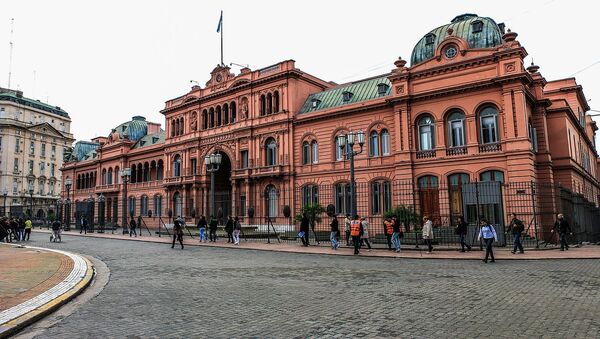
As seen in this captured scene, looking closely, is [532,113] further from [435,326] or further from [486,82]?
[435,326]

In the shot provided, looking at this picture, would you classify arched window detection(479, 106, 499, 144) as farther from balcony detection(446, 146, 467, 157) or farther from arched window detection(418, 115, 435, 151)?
arched window detection(418, 115, 435, 151)

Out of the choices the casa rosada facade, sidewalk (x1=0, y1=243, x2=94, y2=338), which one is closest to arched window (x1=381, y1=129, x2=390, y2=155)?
the casa rosada facade

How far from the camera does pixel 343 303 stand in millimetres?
8422

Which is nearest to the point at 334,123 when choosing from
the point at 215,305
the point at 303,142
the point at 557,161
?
the point at 303,142

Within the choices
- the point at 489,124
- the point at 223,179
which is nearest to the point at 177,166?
the point at 223,179

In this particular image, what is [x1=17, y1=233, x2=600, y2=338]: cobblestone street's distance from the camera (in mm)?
6488

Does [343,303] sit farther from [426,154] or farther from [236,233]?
[426,154]

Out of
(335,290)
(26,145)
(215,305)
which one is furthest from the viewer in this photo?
(26,145)

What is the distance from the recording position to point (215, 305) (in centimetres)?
834

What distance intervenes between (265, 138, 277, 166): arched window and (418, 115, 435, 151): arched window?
14.2 metres

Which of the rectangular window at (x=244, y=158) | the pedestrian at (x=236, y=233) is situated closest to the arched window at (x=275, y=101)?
the rectangular window at (x=244, y=158)

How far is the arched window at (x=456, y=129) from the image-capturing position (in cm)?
2925

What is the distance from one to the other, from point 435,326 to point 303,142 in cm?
3190

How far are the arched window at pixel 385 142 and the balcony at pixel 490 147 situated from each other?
7130 mm
